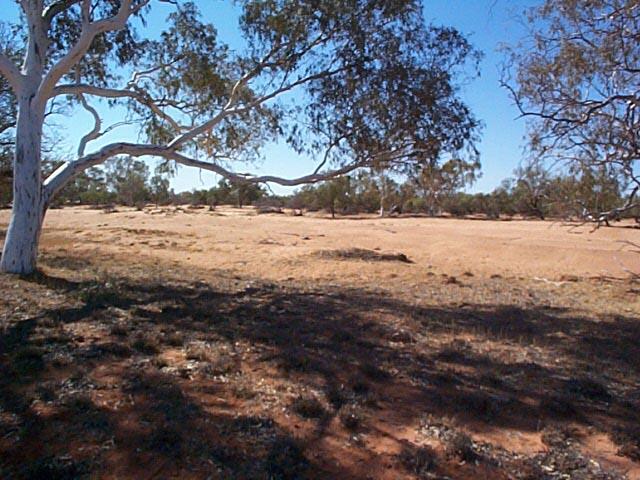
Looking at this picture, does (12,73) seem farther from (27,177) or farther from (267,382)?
(267,382)

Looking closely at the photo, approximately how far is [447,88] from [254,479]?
30.8 ft

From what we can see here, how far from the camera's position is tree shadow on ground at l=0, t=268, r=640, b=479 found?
2.97 meters

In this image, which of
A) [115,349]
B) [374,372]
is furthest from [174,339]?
[374,372]

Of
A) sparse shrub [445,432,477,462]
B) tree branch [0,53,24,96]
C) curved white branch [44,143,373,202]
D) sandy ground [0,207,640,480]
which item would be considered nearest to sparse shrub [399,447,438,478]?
sandy ground [0,207,640,480]

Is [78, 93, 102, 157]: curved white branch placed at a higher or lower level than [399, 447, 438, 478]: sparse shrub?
higher

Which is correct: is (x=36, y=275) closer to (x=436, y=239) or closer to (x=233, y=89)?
(x=233, y=89)

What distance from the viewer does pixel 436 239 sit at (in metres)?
23.3

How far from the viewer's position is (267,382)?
426 centimetres

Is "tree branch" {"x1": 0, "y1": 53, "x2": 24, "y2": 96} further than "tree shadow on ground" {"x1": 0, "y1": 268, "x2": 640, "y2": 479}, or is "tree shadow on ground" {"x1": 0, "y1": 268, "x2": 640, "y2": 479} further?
"tree branch" {"x1": 0, "y1": 53, "x2": 24, "y2": 96}

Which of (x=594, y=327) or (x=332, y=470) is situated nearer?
(x=332, y=470)

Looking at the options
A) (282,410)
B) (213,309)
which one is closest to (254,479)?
(282,410)

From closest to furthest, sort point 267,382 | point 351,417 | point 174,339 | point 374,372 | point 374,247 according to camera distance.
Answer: point 351,417 < point 267,382 < point 374,372 < point 174,339 < point 374,247

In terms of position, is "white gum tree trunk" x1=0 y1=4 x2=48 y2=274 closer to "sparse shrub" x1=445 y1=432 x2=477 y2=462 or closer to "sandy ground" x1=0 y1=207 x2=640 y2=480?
"sandy ground" x1=0 y1=207 x2=640 y2=480

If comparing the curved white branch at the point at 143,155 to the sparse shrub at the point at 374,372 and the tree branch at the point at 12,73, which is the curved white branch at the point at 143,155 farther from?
the sparse shrub at the point at 374,372
